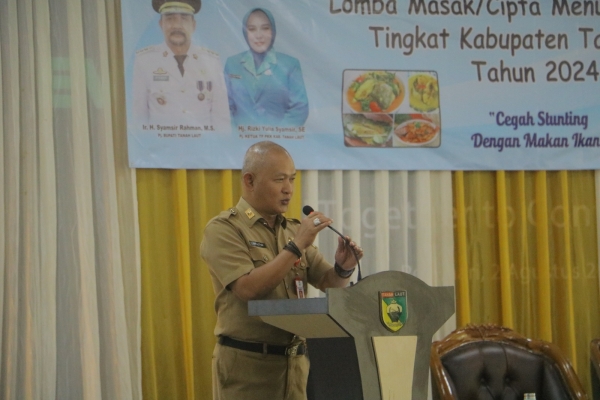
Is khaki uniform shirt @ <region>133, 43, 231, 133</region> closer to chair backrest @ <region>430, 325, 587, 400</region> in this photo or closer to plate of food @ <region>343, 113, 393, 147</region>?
plate of food @ <region>343, 113, 393, 147</region>

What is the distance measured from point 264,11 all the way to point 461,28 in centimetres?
118

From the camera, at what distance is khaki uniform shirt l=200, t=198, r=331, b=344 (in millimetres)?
2676

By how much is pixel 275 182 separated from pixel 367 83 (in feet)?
5.84

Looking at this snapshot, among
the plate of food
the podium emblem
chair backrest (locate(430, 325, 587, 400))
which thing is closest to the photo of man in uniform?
the plate of food

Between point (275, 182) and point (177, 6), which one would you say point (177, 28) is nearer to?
point (177, 6)

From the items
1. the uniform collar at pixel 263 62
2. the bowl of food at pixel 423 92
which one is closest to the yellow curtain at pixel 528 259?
the bowl of food at pixel 423 92

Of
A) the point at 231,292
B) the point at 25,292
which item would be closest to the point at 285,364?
the point at 231,292

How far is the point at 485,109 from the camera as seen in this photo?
14.9ft

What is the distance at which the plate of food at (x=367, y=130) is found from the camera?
437 centimetres

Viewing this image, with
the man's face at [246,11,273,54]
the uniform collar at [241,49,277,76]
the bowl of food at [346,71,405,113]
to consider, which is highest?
the man's face at [246,11,273,54]

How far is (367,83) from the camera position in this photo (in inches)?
174

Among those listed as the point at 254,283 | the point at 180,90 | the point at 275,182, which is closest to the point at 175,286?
the point at 180,90

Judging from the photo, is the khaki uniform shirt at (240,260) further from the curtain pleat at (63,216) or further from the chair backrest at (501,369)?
the curtain pleat at (63,216)

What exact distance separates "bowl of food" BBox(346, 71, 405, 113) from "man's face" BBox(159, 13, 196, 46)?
0.94 metres
